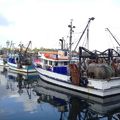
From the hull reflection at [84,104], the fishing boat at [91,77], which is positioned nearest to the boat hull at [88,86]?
the fishing boat at [91,77]

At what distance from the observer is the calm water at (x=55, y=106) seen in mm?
22000

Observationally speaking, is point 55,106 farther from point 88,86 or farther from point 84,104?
point 88,86

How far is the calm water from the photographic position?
2200 centimetres

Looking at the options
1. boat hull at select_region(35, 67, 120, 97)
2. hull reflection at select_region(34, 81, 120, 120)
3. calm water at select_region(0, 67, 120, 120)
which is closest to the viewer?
calm water at select_region(0, 67, 120, 120)

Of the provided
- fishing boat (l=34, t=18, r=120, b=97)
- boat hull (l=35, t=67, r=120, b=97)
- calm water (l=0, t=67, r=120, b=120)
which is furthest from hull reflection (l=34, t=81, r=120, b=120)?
fishing boat (l=34, t=18, r=120, b=97)

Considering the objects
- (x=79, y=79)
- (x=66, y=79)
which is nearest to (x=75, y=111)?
(x=79, y=79)

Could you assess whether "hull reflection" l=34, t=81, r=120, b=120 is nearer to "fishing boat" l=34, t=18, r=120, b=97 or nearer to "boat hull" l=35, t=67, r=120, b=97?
"boat hull" l=35, t=67, r=120, b=97

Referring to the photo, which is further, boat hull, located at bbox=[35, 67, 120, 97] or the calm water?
boat hull, located at bbox=[35, 67, 120, 97]

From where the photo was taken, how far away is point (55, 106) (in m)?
25.8

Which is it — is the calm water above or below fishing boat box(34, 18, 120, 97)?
below

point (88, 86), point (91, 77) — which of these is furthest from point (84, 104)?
point (91, 77)

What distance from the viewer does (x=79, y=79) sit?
29469mm

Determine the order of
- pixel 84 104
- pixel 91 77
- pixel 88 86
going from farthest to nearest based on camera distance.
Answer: pixel 91 77 → pixel 88 86 → pixel 84 104

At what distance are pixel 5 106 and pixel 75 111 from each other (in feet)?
21.6
